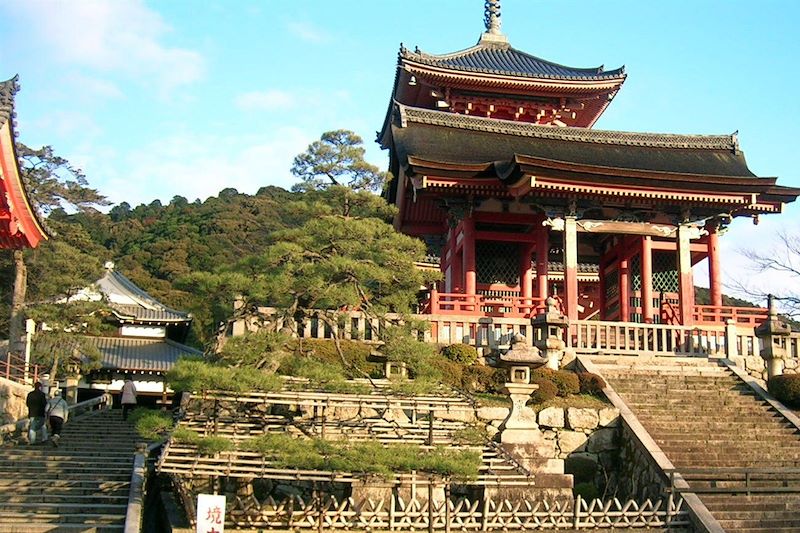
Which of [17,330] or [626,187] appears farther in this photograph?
[17,330]

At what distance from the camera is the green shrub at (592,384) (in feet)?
Result: 59.4

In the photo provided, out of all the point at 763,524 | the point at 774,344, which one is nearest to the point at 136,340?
the point at 774,344

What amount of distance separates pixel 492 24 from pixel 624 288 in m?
17.0

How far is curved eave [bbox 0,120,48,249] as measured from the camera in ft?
48.0

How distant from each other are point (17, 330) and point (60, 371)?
216cm

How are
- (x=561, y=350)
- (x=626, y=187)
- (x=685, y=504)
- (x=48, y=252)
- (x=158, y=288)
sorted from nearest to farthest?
1. (x=685, y=504)
2. (x=561, y=350)
3. (x=626, y=187)
4. (x=48, y=252)
5. (x=158, y=288)

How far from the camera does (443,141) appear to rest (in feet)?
89.0

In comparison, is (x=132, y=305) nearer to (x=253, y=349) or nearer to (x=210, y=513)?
(x=253, y=349)

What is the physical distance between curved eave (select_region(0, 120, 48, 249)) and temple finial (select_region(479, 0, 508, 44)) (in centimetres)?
2504

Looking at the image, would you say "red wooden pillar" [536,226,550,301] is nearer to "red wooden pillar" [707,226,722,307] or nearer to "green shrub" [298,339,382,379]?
"red wooden pillar" [707,226,722,307]

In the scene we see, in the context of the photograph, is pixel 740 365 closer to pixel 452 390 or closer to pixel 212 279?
pixel 452 390

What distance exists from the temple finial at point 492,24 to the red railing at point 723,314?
18431 millimetres

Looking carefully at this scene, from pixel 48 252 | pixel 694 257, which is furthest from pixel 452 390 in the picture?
pixel 48 252

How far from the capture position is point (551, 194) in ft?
76.4
